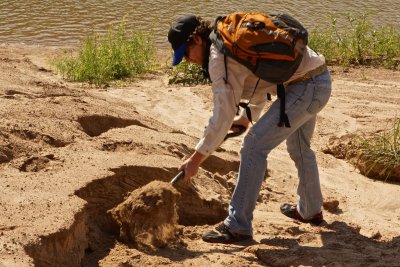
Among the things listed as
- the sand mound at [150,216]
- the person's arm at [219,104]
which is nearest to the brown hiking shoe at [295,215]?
the sand mound at [150,216]

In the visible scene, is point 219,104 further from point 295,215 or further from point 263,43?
point 295,215

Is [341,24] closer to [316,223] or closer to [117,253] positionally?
[316,223]

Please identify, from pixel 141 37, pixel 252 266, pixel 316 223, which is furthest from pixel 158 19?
pixel 252 266

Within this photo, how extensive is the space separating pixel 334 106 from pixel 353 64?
8.45ft

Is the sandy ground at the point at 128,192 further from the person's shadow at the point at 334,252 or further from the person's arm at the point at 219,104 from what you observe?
the person's arm at the point at 219,104

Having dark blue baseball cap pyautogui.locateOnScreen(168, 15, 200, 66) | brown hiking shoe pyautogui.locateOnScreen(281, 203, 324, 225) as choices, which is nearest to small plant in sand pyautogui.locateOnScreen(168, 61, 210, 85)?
brown hiking shoe pyautogui.locateOnScreen(281, 203, 324, 225)

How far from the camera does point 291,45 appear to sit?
418cm

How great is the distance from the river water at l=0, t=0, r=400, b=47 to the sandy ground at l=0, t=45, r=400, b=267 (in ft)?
16.9

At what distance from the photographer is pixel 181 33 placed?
4.25 meters

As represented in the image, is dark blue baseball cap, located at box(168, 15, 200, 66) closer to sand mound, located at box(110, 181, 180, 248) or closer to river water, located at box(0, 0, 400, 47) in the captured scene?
sand mound, located at box(110, 181, 180, 248)

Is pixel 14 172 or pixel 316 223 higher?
pixel 14 172

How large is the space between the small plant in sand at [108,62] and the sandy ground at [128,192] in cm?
178

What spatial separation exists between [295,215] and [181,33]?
5.28 ft

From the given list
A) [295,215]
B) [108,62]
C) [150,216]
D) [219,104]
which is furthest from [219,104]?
[108,62]
